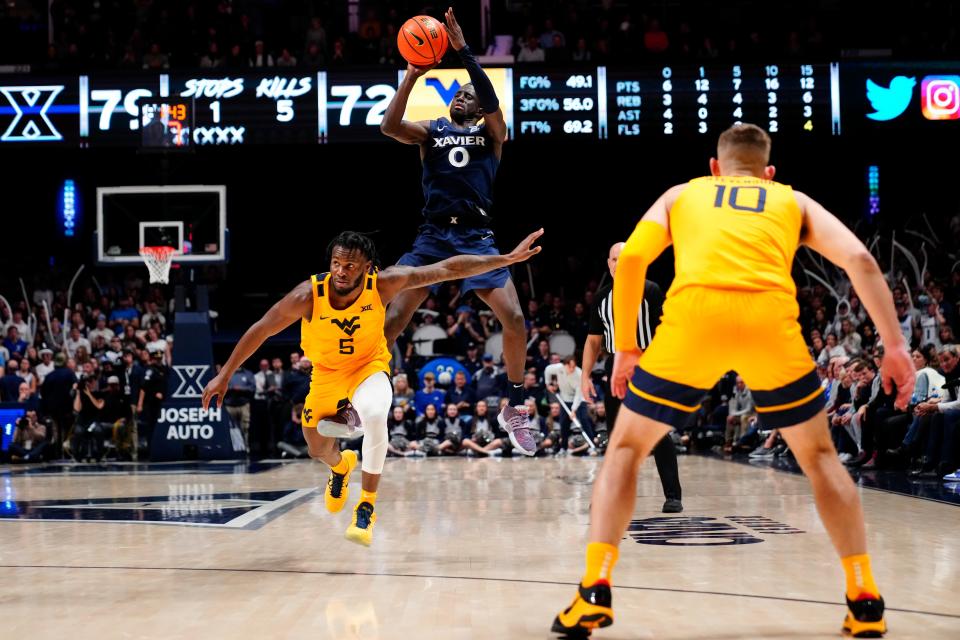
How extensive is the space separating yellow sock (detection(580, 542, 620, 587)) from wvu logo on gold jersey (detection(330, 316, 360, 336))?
8.51ft

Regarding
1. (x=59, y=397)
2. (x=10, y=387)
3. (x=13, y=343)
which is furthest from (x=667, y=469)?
(x=13, y=343)

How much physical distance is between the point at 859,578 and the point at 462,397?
11867mm

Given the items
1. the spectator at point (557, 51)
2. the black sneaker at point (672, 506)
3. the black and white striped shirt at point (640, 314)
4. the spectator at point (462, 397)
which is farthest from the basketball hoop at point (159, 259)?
the black sneaker at point (672, 506)

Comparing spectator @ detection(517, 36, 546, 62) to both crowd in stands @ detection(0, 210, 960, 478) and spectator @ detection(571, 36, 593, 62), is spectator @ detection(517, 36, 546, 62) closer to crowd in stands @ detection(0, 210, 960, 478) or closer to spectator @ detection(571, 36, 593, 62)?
spectator @ detection(571, 36, 593, 62)

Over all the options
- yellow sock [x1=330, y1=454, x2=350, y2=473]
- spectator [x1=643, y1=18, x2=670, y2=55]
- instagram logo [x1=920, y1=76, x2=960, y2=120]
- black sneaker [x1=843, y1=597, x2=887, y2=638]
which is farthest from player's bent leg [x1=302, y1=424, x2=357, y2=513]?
spectator [x1=643, y1=18, x2=670, y2=55]

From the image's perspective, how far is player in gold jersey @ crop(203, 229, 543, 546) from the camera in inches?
217

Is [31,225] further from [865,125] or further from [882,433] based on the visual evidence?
[882,433]

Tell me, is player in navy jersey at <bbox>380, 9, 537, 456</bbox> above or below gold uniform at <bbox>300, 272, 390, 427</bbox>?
above

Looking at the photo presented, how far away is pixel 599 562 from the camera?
340 centimetres

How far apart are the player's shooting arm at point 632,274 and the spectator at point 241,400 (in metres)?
12.3

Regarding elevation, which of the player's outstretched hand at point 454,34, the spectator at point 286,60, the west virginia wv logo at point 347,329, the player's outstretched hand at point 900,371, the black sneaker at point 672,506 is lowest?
the black sneaker at point 672,506

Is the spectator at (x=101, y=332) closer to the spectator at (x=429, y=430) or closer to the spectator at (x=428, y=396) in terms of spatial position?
the spectator at (x=428, y=396)

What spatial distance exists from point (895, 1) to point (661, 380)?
1791 cm

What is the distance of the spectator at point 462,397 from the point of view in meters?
15.1
